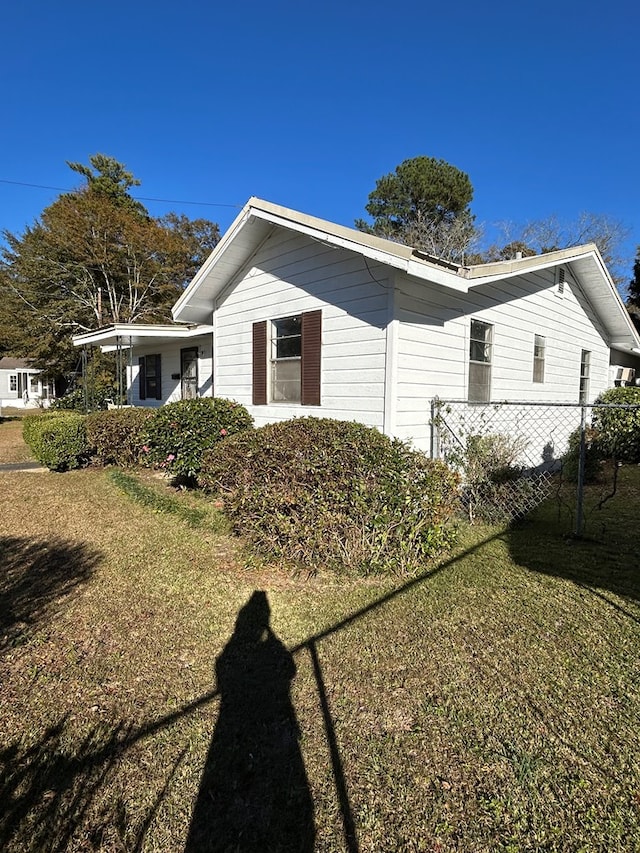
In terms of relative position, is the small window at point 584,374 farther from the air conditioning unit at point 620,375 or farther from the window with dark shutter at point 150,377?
the window with dark shutter at point 150,377

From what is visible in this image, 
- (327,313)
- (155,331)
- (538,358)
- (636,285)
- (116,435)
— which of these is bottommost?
(116,435)

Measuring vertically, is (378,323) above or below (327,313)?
below

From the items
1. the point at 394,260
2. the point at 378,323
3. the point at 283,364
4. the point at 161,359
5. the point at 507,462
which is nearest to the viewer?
the point at 394,260

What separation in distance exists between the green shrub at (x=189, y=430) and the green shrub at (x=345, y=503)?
2.56 metres

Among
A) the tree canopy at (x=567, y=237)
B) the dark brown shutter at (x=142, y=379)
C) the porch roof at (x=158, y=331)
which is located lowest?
the dark brown shutter at (x=142, y=379)

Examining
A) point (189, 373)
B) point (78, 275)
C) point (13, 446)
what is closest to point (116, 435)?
point (189, 373)

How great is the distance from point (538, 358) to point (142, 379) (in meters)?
11.2

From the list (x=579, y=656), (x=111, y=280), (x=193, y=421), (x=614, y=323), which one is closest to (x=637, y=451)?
(x=614, y=323)

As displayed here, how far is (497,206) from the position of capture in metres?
23.9

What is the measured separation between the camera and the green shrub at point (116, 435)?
28.8ft

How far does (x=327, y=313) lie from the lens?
6.37m

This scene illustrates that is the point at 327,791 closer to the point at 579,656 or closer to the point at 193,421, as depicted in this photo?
the point at 579,656

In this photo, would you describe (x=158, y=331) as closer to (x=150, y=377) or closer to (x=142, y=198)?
(x=150, y=377)

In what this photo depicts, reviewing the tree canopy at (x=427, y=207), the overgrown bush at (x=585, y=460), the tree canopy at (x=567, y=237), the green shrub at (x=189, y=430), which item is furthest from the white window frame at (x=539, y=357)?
the tree canopy at (x=567, y=237)
